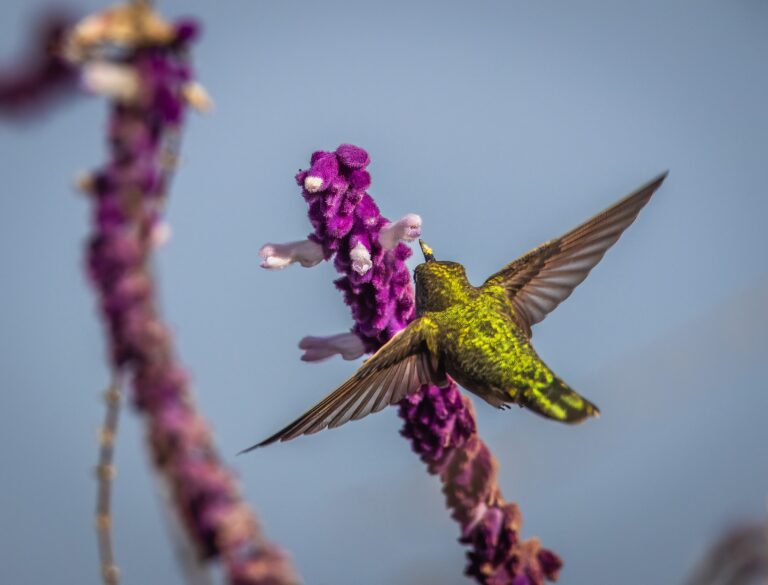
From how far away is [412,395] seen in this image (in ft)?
11.6

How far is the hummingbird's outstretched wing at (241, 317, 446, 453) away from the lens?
3.21 meters

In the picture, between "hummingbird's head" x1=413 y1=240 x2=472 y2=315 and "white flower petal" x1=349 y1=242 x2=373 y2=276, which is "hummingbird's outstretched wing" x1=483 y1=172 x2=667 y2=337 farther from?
"white flower petal" x1=349 y1=242 x2=373 y2=276

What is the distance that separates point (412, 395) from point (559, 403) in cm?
66

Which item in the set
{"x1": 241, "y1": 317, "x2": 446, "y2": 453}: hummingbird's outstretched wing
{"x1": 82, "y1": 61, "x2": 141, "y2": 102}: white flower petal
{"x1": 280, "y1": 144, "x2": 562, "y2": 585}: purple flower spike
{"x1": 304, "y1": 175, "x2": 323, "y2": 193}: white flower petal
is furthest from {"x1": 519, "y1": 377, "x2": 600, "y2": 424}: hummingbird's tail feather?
{"x1": 82, "y1": 61, "x2": 141, "y2": 102}: white flower petal

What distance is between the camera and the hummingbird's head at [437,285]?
4098 mm

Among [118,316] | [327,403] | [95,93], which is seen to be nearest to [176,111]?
[95,93]

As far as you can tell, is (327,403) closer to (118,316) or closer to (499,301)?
(499,301)

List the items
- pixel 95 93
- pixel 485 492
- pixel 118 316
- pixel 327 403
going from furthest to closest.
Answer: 1. pixel 485 492
2. pixel 327 403
3. pixel 95 93
4. pixel 118 316

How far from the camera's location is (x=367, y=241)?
338 centimetres

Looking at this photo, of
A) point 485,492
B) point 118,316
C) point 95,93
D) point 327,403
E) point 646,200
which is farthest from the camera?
point 646,200

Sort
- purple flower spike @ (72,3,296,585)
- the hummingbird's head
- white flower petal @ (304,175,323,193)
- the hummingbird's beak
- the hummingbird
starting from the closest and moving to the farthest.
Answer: purple flower spike @ (72,3,296,585), white flower petal @ (304,175,323,193), the hummingbird, the hummingbird's head, the hummingbird's beak

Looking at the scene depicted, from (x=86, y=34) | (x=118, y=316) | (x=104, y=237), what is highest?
(x=86, y=34)

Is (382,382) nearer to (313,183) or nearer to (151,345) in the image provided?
(313,183)

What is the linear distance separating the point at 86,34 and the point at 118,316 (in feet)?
1.86
